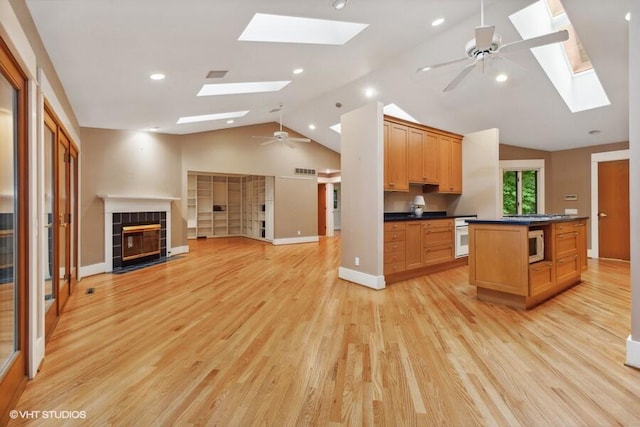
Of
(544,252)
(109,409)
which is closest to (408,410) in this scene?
(109,409)

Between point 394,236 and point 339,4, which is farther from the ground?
point 339,4

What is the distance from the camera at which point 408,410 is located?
1.62 meters

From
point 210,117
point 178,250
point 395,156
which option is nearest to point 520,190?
point 395,156

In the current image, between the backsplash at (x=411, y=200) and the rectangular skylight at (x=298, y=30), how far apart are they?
249 centimetres

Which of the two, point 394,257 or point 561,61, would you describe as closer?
point 394,257

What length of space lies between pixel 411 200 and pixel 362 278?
77.8 inches

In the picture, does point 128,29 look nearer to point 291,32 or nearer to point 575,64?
point 291,32

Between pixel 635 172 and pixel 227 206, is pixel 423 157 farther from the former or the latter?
pixel 227 206

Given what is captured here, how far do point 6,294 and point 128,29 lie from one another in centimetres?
212

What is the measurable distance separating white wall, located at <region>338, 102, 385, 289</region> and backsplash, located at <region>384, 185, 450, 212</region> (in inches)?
34.3

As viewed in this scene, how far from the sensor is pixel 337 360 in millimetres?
2164

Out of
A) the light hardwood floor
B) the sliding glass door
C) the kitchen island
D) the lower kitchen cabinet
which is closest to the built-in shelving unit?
the lower kitchen cabinet

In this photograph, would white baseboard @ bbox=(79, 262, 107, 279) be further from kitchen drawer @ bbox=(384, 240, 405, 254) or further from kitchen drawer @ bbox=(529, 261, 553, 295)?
kitchen drawer @ bbox=(529, 261, 553, 295)

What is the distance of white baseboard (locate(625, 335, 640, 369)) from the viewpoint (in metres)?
2.04
